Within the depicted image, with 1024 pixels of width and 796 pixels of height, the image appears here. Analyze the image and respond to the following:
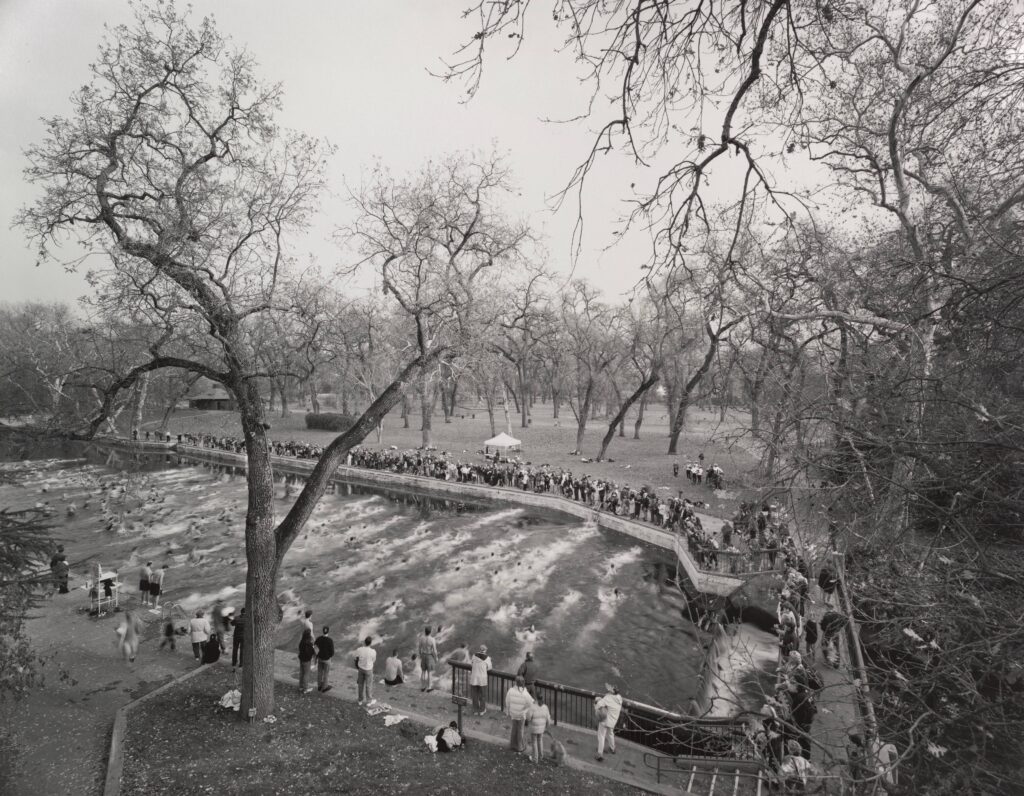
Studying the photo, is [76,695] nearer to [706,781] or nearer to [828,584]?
[706,781]

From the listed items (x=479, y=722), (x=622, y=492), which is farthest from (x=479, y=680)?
(x=622, y=492)

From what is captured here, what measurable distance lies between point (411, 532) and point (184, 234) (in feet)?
63.9

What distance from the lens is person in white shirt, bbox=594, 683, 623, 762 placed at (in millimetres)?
8555

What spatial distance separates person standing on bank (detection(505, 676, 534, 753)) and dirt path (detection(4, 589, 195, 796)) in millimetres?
6152

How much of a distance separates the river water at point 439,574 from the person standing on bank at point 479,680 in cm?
294

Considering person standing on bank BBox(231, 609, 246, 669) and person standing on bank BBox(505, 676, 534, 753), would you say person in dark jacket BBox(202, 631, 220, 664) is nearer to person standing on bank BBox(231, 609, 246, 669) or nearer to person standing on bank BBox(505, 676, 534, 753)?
person standing on bank BBox(231, 609, 246, 669)

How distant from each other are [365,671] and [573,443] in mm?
35451

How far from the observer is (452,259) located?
35.6 ft

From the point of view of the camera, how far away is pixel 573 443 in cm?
4428

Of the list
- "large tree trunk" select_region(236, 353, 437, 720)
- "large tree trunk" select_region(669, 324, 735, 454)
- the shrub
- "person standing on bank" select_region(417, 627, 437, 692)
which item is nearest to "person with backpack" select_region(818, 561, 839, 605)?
"large tree trunk" select_region(669, 324, 735, 454)

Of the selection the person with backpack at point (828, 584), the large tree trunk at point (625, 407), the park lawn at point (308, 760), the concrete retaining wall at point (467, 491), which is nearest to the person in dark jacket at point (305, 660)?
the park lawn at point (308, 760)

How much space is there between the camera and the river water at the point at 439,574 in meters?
13.8

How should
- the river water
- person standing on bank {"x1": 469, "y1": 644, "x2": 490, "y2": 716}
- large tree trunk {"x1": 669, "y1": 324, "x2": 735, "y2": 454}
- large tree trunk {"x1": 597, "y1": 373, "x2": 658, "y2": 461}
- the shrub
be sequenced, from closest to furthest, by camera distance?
1. large tree trunk {"x1": 669, "y1": 324, "x2": 735, "y2": 454}
2. person standing on bank {"x1": 469, "y1": 644, "x2": 490, "y2": 716}
3. the river water
4. large tree trunk {"x1": 597, "y1": 373, "x2": 658, "y2": 461}
5. the shrub

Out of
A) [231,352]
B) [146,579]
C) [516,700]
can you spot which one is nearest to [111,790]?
[516,700]
